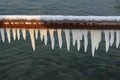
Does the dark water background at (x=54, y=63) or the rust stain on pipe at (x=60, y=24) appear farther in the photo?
the dark water background at (x=54, y=63)

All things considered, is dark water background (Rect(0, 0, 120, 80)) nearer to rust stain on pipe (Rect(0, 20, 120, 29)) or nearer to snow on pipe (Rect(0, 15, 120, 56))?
snow on pipe (Rect(0, 15, 120, 56))

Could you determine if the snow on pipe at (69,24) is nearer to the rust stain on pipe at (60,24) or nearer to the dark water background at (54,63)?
the rust stain on pipe at (60,24)

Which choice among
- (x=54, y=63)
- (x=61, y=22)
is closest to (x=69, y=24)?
(x=61, y=22)

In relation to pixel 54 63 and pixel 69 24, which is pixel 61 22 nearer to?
pixel 69 24

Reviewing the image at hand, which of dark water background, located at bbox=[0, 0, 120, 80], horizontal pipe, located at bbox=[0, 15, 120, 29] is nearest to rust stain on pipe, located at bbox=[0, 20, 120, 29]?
horizontal pipe, located at bbox=[0, 15, 120, 29]

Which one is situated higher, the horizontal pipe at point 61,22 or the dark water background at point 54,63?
the horizontal pipe at point 61,22

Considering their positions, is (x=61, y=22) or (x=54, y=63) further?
(x=54, y=63)

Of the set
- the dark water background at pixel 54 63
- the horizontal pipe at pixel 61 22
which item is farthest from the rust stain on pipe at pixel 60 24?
the dark water background at pixel 54 63

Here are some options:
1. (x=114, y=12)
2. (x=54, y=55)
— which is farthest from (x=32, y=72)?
(x=114, y=12)
